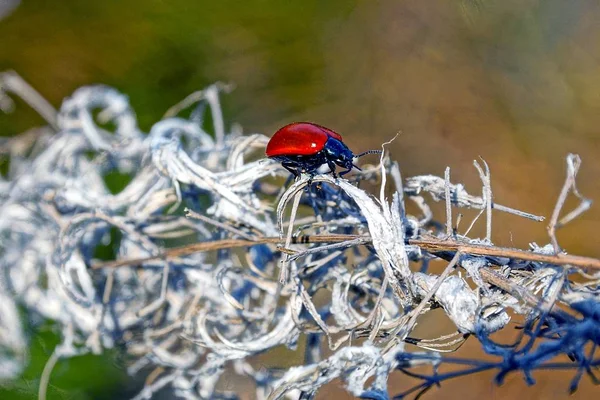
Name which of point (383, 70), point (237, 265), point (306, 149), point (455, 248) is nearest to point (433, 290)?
point (455, 248)

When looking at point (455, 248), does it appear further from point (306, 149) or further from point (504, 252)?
point (306, 149)

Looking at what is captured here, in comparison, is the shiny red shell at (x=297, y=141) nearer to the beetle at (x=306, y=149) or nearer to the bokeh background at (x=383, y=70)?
the beetle at (x=306, y=149)

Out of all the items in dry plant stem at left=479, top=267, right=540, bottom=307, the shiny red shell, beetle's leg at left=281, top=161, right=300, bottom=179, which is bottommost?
dry plant stem at left=479, top=267, right=540, bottom=307

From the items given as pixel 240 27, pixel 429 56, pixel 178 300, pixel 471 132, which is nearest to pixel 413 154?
pixel 471 132

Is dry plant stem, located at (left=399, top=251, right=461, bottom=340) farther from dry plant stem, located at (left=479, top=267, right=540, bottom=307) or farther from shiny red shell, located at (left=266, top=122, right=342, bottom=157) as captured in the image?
shiny red shell, located at (left=266, top=122, right=342, bottom=157)

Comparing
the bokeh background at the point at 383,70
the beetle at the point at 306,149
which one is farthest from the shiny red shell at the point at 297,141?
the bokeh background at the point at 383,70

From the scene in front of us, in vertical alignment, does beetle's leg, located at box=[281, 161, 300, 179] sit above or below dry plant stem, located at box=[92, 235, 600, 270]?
above

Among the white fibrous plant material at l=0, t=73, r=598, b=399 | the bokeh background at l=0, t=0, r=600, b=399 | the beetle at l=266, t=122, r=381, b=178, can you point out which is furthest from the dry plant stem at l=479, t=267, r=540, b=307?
the bokeh background at l=0, t=0, r=600, b=399
